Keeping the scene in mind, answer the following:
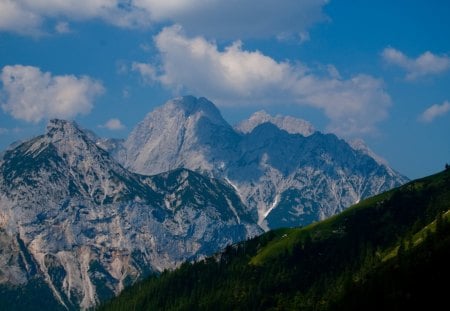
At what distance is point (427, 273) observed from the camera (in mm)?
196250

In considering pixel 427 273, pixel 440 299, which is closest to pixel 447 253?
pixel 427 273

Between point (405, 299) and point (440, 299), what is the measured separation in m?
13.1

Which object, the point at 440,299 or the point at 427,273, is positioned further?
the point at 427,273

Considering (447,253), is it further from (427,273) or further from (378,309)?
(378,309)

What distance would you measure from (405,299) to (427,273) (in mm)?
12049

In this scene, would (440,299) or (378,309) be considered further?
(378,309)

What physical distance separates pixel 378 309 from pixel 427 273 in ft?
55.5

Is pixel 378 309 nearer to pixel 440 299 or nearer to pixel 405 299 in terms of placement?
pixel 405 299

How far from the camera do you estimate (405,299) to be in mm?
189250

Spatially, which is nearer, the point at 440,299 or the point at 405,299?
the point at 440,299

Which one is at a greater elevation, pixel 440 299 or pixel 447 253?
pixel 447 253

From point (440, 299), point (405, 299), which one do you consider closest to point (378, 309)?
point (405, 299)

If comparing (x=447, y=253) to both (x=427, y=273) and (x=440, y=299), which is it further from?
(x=440, y=299)

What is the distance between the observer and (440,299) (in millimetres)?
177750
